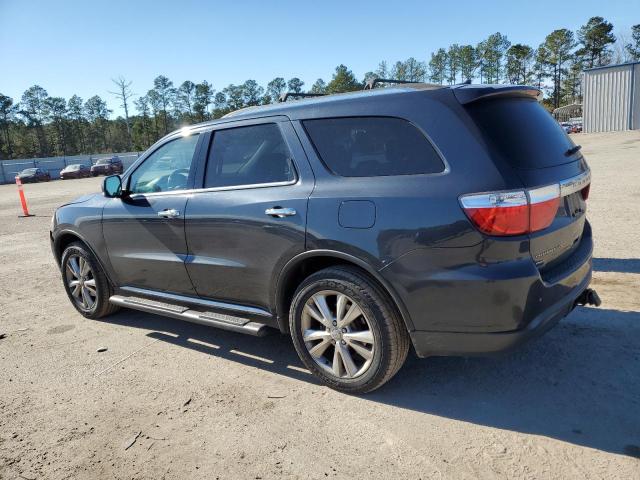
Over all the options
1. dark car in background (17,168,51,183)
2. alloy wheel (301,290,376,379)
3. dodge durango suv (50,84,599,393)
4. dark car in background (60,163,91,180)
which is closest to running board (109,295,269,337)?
dodge durango suv (50,84,599,393)

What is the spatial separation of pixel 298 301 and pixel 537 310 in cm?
146

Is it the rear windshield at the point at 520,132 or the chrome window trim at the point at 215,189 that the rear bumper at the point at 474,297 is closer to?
the rear windshield at the point at 520,132

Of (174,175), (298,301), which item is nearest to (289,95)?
(174,175)

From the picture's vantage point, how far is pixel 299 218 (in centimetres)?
321

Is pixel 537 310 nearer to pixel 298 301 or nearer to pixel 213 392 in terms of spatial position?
pixel 298 301

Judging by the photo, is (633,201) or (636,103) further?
(636,103)

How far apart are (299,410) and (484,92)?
2.22 m

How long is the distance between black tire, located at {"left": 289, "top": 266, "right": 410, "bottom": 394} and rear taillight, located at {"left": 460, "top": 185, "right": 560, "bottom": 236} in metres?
0.73

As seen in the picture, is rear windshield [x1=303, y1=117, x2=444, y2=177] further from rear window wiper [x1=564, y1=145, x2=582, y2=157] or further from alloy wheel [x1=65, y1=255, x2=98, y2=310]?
alloy wheel [x1=65, y1=255, x2=98, y2=310]

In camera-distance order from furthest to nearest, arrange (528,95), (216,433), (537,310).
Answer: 1. (528,95)
2. (216,433)
3. (537,310)

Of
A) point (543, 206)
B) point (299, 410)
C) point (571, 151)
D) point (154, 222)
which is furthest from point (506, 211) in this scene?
point (154, 222)

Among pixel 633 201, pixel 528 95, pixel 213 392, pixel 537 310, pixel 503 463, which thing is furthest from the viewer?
pixel 633 201

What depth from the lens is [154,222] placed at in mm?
4191

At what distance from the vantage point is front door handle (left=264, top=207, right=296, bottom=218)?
10.7 ft
